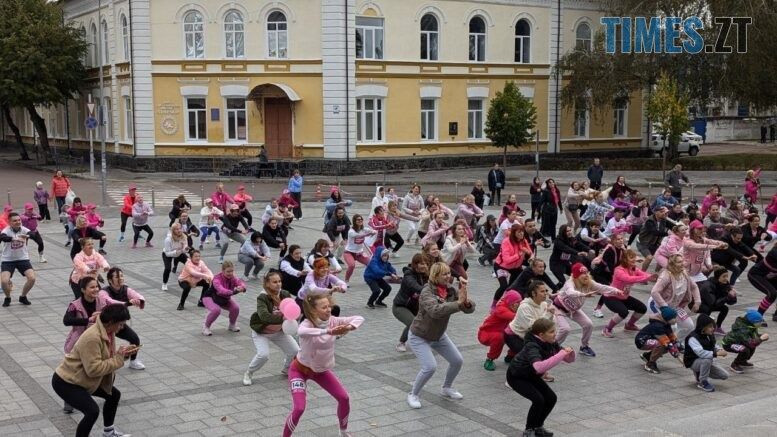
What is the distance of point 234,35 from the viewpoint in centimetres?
4103

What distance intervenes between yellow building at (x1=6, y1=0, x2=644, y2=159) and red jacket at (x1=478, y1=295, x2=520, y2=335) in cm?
3045

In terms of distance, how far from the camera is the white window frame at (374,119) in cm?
4150

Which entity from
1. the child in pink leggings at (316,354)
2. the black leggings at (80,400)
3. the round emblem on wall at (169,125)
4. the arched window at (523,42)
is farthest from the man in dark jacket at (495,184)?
the black leggings at (80,400)

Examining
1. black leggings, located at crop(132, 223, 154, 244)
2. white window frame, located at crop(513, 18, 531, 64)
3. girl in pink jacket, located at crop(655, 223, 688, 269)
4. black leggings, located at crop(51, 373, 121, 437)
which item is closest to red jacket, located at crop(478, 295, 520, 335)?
girl in pink jacket, located at crop(655, 223, 688, 269)

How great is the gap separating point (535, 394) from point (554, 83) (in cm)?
3998

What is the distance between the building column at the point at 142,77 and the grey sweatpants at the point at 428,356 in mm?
34590

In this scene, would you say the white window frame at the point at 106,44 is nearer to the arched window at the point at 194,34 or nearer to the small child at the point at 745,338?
the arched window at the point at 194,34

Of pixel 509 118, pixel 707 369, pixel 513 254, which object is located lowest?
pixel 707 369

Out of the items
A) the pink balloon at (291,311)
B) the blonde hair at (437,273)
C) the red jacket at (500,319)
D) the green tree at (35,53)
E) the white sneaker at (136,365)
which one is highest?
the green tree at (35,53)

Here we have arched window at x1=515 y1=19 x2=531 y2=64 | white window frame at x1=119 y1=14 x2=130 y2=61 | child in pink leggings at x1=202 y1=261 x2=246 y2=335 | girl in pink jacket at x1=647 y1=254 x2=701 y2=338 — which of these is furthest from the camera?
arched window at x1=515 y1=19 x2=531 y2=64

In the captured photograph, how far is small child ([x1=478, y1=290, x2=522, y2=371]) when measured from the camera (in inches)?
424

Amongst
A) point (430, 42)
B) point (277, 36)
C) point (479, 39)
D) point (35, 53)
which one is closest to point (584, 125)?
point (479, 39)

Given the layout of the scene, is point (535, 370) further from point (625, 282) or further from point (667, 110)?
point (667, 110)

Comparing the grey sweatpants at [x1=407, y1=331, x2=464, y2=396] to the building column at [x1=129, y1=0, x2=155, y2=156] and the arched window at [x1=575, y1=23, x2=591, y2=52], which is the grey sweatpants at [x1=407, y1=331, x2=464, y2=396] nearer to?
the building column at [x1=129, y1=0, x2=155, y2=156]
